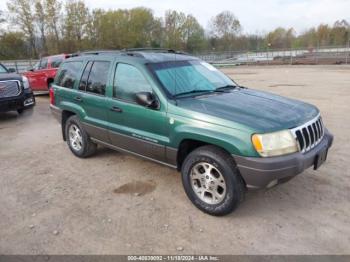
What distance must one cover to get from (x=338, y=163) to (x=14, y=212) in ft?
14.9

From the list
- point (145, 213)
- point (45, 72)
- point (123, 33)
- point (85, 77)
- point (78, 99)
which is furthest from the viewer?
point (123, 33)

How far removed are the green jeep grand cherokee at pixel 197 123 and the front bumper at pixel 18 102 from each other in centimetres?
409

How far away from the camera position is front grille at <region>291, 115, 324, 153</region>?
332 cm

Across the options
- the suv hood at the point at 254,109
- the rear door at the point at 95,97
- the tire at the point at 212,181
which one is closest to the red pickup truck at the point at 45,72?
the rear door at the point at 95,97

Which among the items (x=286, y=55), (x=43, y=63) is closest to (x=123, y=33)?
(x=286, y=55)

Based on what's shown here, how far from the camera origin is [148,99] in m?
3.83

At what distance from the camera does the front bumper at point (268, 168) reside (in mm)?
3107

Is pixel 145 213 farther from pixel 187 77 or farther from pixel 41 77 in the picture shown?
pixel 41 77

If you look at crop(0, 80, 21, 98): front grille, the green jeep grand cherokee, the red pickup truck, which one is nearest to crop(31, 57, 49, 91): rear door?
the red pickup truck

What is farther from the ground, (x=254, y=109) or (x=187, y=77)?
(x=187, y=77)

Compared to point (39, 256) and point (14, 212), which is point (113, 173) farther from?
point (39, 256)

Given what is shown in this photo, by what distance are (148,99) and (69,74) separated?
7.48 feet

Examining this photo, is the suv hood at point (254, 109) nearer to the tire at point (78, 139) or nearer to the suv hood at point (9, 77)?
the tire at point (78, 139)

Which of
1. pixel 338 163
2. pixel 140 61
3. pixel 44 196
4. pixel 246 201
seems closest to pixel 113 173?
pixel 44 196
